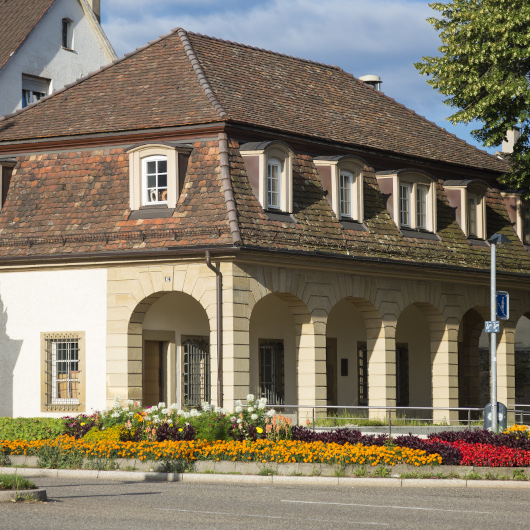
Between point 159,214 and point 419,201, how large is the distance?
8355 millimetres

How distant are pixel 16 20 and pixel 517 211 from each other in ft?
59.0

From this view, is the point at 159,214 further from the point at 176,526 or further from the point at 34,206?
the point at 176,526

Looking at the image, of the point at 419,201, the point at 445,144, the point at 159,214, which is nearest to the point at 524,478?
the point at 159,214

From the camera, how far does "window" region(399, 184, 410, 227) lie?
33.2m

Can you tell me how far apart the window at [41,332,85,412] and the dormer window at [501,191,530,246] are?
14645mm

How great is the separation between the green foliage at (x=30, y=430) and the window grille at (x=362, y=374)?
40.9 ft

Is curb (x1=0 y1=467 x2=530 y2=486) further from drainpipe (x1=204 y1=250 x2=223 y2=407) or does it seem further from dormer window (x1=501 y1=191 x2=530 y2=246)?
dormer window (x1=501 y1=191 x2=530 y2=246)

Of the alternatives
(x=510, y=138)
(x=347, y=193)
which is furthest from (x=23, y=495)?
(x=510, y=138)

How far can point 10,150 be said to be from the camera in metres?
31.2

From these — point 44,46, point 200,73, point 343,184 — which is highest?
point 44,46

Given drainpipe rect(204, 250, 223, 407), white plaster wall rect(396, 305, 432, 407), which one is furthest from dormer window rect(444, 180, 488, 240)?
drainpipe rect(204, 250, 223, 407)

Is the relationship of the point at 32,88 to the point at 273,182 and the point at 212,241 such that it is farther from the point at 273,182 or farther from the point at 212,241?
the point at 212,241

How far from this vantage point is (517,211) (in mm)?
37406

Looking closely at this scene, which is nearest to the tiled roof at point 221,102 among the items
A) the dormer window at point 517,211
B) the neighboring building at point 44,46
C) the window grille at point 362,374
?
the dormer window at point 517,211
